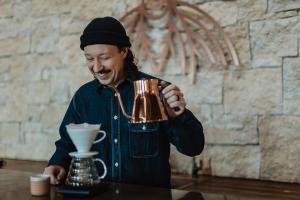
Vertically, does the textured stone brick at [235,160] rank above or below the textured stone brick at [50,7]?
below

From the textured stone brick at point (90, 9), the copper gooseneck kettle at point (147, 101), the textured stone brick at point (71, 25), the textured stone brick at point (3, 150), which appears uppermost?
the textured stone brick at point (90, 9)

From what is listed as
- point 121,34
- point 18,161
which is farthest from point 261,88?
point 18,161

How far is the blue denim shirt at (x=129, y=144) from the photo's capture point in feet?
5.16

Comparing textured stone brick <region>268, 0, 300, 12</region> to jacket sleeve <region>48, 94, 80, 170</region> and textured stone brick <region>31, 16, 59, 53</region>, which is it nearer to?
jacket sleeve <region>48, 94, 80, 170</region>

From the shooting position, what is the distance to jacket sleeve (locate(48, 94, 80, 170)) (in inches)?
62.2

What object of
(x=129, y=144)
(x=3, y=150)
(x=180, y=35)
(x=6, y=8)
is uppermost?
(x=6, y=8)

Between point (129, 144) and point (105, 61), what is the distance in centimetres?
34

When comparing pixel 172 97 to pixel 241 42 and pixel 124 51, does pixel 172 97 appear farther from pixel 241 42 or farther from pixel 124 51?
pixel 241 42

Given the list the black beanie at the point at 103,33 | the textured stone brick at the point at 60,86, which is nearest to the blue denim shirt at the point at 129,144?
the black beanie at the point at 103,33

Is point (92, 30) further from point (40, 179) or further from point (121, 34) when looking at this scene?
point (40, 179)

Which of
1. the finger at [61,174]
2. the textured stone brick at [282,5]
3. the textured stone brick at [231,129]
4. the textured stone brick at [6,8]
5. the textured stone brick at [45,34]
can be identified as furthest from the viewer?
the textured stone brick at [6,8]

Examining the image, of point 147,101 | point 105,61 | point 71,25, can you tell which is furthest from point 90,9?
point 147,101

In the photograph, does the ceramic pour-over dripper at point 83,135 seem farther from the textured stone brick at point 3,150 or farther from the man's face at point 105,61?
the textured stone brick at point 3,150

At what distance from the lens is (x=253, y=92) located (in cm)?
237
